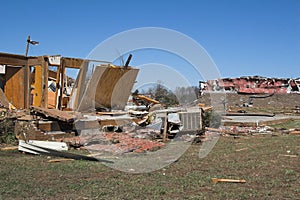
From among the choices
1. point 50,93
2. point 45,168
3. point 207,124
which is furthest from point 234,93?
point 45,168

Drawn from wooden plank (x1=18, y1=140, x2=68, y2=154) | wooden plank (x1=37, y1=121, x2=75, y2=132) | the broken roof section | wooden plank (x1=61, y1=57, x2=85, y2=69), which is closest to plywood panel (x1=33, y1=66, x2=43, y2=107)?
the broken roof section

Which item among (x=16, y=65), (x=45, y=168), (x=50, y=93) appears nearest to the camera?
(x=45, y=168)

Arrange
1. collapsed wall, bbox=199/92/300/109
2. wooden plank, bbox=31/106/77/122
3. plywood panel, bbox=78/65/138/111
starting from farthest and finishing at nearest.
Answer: collapsed wall, bbox=199/92/300/109
plywood panel, bbox=78/65/138/111
wooden plank, bbox=31/106/77/122

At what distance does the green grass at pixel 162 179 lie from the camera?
460 centimetres

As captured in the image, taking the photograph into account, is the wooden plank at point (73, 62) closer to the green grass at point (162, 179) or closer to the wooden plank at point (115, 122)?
the wooden plank at point (115, 122)

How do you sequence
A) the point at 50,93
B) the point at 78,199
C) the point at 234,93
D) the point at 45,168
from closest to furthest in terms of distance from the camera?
the point at 78,199, the point at 45,168, the point at 50,93, the point at 234,93

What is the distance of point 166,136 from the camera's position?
408 inches

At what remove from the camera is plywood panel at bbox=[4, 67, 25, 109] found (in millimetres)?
12164

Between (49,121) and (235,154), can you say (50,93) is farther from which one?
(235,154)

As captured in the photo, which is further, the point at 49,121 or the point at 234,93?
the point at 234,93

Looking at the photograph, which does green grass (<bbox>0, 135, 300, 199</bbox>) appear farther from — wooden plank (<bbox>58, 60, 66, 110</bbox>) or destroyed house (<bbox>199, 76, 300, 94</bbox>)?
destroyed house (<bbox>199, 76, 300, 94</bbox>)

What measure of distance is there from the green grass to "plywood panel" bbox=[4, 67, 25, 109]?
4727 mm

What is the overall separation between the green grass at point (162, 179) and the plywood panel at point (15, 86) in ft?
15.5

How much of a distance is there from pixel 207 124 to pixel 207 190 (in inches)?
305
